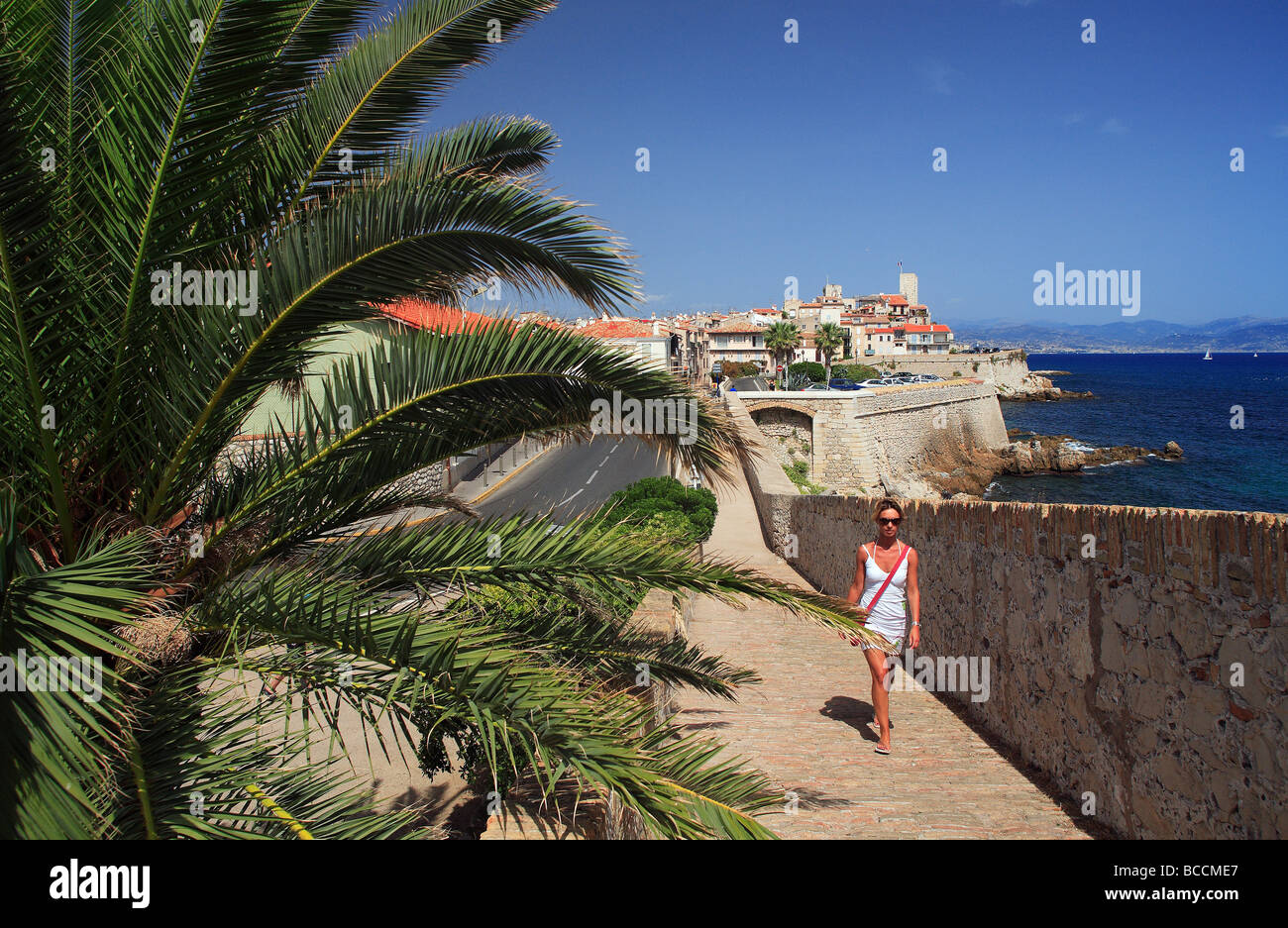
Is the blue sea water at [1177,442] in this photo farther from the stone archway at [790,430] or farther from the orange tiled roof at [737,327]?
the orange tiled roof at [737,327]

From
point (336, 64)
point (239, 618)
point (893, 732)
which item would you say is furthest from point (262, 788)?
point (893, 732)

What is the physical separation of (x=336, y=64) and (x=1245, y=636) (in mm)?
4888

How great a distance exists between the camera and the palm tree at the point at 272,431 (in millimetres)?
2650

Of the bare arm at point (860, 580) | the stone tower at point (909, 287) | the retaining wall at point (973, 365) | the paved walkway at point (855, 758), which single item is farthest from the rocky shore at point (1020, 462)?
the stone tower at point (909, 287)

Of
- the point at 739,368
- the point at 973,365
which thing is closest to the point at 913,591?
the point at 739,368

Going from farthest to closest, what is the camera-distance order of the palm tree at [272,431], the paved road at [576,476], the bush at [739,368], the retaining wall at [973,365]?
the bush at [739,368]
the retaining wall at [973,365]
the paved road at [576,476]
the palm tree at [272,431]

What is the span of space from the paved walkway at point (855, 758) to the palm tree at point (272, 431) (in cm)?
117

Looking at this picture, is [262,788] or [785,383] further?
[785,383]

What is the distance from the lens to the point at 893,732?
225 inches

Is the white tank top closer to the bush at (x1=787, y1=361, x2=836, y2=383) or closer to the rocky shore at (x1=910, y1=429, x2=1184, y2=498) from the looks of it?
the rocky shore at (x1=910, y1=429, x2=1184, y2=498)

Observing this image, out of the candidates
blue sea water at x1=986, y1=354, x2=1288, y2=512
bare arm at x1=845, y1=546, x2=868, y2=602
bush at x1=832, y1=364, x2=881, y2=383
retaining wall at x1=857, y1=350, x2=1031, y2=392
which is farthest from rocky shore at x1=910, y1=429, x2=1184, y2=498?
bare arm at x1=845, y1=546, x2=868, y2=602

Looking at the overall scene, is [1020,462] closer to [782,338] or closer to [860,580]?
[782,338]

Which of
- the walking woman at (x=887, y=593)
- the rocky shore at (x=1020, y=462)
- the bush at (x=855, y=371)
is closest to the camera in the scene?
the walking woman at (x=887, y=593)

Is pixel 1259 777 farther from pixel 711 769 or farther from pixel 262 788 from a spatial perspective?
pixel 262 788
